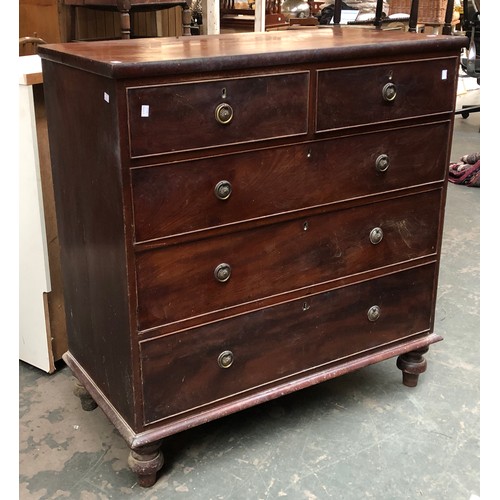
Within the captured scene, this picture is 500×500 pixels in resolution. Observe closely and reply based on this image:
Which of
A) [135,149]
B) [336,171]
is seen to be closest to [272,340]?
[336,171]

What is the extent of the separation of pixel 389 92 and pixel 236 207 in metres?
0.53

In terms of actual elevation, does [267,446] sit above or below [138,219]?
below

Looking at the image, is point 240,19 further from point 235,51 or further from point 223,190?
point 223,190

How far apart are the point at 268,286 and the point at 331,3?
5.65 m

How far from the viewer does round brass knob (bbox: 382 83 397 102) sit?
5.96 ft

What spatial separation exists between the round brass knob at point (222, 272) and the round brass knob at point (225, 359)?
0.66 ft

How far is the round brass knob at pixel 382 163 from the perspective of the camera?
189 cm

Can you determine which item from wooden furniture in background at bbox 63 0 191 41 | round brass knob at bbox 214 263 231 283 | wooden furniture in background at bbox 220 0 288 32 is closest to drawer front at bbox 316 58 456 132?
round brass knob at bbox 214 263 231 283

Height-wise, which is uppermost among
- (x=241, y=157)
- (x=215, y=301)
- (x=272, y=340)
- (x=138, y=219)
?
(x=241, y=157)

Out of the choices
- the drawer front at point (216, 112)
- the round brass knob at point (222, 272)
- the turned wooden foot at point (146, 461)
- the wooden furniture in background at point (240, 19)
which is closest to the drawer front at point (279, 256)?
the round brass knob at point (222, 272)

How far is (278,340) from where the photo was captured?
1877 mm

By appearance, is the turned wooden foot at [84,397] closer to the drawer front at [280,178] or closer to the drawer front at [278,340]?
the drawer front at [278,340]

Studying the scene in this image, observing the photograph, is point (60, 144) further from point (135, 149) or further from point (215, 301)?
point (215, 301)

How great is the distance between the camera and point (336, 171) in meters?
1.82
